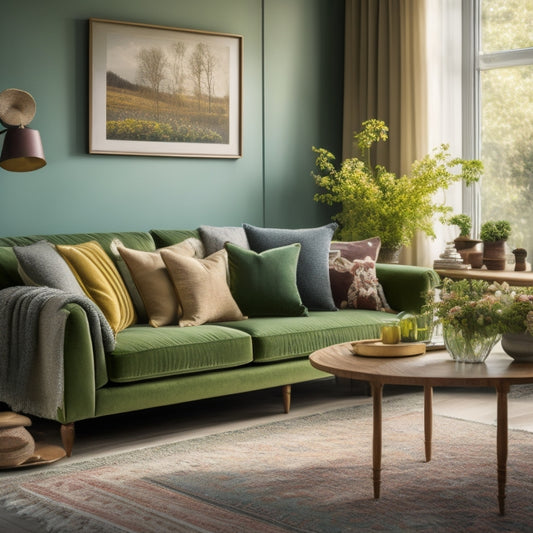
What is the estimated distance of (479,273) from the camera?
5.46m

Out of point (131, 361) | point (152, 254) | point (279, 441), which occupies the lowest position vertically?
point (279, 441)

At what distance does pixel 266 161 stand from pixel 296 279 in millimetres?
1169

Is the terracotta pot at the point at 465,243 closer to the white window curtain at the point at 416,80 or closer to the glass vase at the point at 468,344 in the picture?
the white window curtain at the point at 416,80

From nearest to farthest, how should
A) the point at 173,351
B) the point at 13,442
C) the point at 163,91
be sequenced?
the point at 13,442 < the point at 173,351 < the point at 163,91

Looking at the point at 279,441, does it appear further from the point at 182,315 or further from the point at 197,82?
the point at 197,82

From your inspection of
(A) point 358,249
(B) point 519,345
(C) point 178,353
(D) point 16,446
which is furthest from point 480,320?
(A) point 358,249

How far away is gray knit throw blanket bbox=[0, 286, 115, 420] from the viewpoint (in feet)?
12.1

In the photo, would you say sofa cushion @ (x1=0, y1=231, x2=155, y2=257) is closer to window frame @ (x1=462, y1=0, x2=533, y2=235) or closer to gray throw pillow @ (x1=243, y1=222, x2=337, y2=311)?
gray throw pillow @ (x1=243, y1=222, x2=337, y2=311)

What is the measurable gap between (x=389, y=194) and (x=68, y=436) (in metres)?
2.69

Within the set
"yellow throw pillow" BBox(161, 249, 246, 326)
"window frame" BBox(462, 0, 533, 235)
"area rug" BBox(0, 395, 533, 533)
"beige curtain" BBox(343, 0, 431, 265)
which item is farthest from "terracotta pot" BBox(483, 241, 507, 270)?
"yellow throw pillow" BBox(161, 249, 246, 326)

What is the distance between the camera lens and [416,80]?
19.8ft

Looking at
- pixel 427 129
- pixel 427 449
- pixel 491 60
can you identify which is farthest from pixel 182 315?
pixel 491 60

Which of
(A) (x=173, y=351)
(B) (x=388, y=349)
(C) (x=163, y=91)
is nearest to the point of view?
(B) (x=388, y=349)

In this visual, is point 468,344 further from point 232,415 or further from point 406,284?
point 406,284
